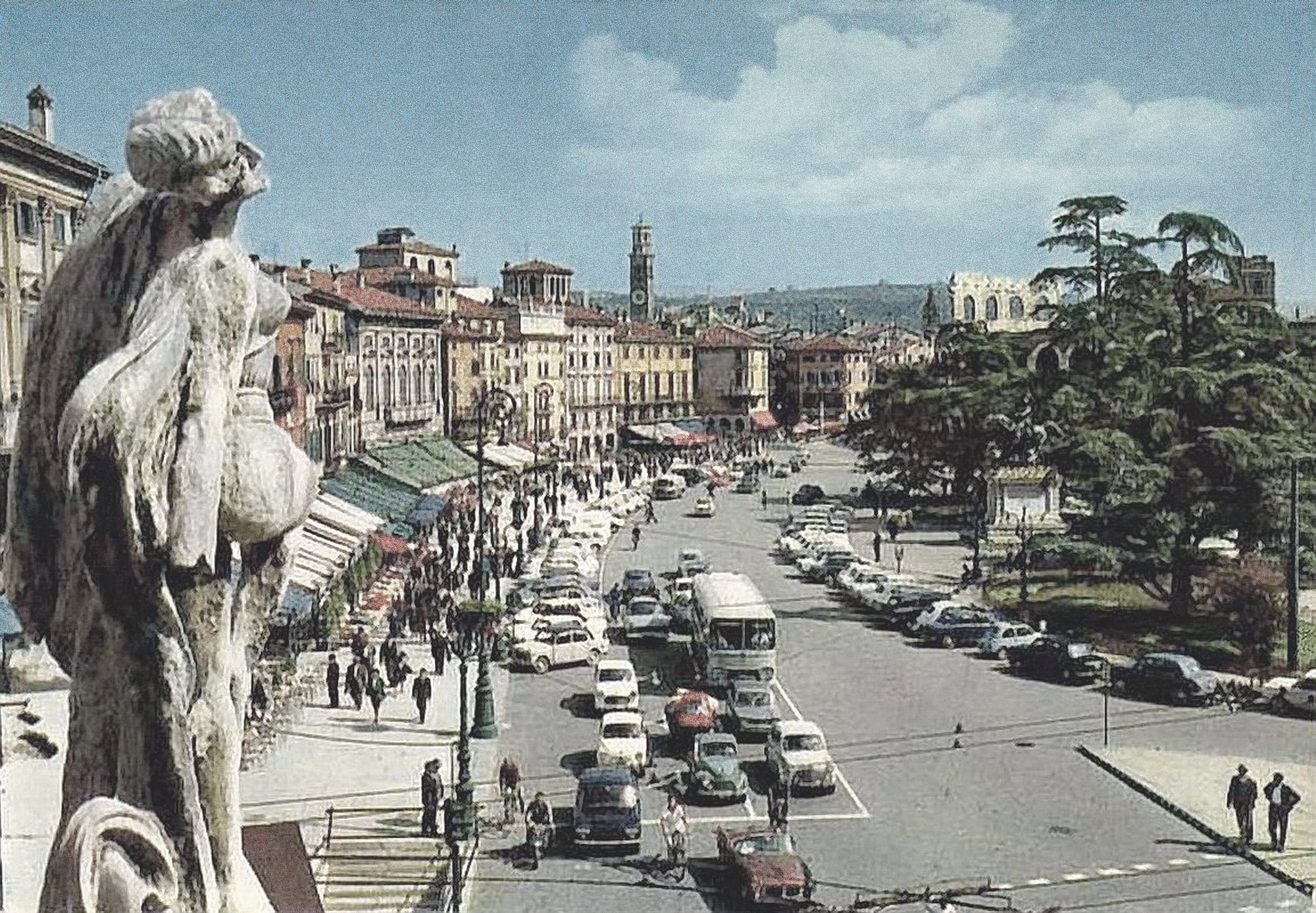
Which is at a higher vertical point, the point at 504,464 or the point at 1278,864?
the point at 504,464

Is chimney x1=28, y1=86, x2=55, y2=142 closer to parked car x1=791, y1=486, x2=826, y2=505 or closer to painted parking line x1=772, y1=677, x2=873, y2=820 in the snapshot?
painted parking line x1=772, y1=677, x2=873, y2=820

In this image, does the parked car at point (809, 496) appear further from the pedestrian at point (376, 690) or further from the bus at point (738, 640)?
the pedestrian at point (376, 690)

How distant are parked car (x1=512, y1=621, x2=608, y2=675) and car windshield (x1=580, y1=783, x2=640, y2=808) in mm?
12659

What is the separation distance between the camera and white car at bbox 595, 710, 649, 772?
24.8 m

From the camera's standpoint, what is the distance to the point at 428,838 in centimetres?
2077

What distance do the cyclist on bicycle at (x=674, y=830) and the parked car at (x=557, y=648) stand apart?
13.3 m

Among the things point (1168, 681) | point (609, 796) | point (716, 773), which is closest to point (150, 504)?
point (609, 796)

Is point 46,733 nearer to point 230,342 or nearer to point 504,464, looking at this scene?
point 230,342

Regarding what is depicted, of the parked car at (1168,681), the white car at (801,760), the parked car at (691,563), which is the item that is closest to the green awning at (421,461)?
the parked car at (691,563)

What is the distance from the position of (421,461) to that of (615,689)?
38391 millimetres

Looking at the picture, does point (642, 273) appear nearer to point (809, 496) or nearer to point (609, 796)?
point (809, 496)

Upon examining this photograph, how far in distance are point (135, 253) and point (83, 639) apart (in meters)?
1.37

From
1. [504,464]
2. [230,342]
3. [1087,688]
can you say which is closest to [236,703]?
[230,342]

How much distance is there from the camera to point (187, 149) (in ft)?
18.9
